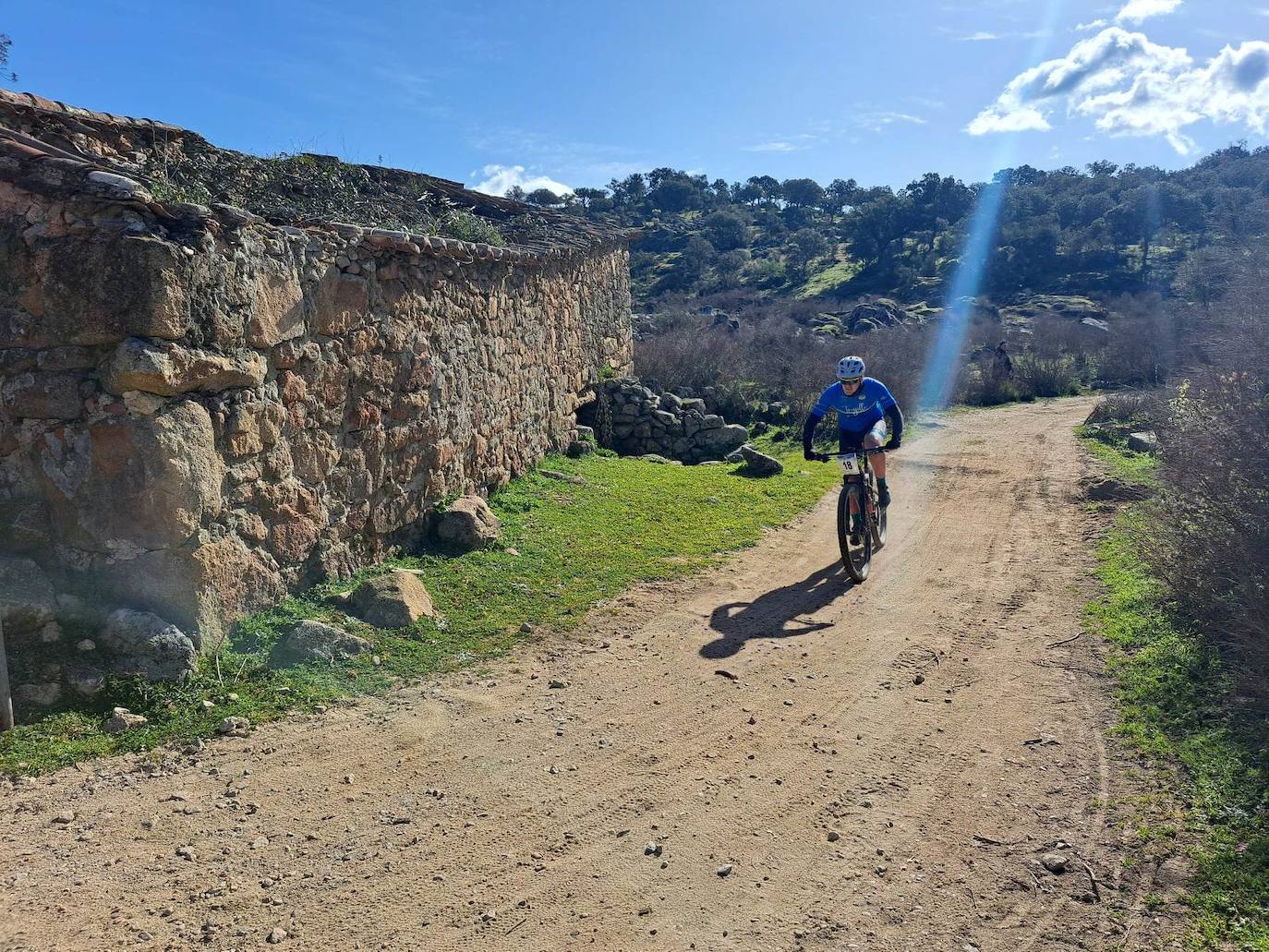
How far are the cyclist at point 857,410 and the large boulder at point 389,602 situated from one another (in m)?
3.34

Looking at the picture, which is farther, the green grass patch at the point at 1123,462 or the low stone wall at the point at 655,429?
the low stone wall at the point at 655,429

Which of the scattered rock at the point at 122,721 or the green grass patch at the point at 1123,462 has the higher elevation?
the green grass patch at the point at 1123,462

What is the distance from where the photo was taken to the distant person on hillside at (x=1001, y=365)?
20.8 meters

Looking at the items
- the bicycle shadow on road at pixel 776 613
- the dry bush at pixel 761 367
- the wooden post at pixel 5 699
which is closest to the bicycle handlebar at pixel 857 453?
the bicycle shadow on road at pixel 776 613

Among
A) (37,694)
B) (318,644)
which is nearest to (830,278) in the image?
(318,644)

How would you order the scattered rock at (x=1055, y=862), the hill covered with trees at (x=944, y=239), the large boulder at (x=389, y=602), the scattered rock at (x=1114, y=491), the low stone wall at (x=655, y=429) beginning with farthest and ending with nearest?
the hill covered with trees at (x=944, y=239) → the low stone wall at (x=655, y=429) → the scattered rock at (x=1114, y=491) → the large boulder at (x=389, y=602) → the scattered rock at (x=1055, y=862)

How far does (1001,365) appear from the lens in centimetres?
2112

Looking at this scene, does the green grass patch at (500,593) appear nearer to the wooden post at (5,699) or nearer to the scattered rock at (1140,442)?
the wooden post at (5,699)

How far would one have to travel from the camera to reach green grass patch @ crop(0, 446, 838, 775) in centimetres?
419

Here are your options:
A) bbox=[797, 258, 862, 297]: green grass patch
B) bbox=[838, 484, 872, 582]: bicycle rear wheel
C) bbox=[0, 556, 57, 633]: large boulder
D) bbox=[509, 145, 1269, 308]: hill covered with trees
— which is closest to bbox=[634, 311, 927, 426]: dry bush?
bbox=[838, 484, 872, 582]: bicycle rear wheel

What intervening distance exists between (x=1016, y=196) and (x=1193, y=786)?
52.9 m

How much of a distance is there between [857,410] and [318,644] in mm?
4560

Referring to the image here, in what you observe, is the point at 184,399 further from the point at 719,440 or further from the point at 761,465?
the point at 719,440

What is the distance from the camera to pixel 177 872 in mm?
3199
